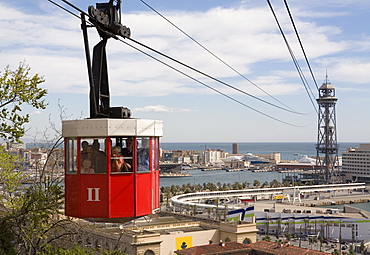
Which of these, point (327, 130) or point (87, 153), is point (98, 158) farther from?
point (327, 130)

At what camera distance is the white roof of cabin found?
13.9ft

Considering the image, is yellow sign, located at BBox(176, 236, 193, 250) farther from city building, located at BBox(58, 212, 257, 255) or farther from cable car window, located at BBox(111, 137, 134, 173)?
cable car window, located at BBox(111, 137, 134, 173)

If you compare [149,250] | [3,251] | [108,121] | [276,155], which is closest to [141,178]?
[108,121]

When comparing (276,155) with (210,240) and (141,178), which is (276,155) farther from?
(141,178)

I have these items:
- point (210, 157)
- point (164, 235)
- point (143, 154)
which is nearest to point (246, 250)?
point (164, 235)

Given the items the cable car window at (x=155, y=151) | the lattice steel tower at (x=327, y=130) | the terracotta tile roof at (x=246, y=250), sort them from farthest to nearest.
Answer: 1. the lattice steel tower at (x=327, y=130)
2. the terracotta tile roof at (x=246, y=250)
3. the cable car window at (x=155, y=151)

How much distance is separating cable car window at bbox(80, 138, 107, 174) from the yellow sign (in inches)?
714

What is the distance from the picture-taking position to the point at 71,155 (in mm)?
4453

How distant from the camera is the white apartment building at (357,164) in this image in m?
76.4

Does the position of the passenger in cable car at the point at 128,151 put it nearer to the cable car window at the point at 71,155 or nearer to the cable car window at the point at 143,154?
the cable car window at the point at 143,154

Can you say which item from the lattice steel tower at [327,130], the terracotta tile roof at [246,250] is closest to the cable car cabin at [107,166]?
the terracotta tile roof at [246,250]

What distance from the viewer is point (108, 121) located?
422 cm

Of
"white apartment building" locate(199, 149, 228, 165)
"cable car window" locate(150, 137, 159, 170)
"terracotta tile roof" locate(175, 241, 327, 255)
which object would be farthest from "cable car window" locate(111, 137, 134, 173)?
"white apartment building" locate(199, 149, 228, 165)

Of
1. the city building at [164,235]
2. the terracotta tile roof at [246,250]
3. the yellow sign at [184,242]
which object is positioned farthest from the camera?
the yellow sign at [184,242]
